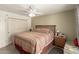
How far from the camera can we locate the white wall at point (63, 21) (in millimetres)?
1341

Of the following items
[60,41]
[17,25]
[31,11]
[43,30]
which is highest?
[31,11]

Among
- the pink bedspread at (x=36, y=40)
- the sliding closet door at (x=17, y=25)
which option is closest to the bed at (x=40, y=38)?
the pink bedspread at (x=36, y=40)

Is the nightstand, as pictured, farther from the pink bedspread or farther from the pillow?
the pillow

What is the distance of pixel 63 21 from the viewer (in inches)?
55.1

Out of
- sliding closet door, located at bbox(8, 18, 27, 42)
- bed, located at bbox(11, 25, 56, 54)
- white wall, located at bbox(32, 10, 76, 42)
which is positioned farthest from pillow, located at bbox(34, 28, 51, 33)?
sliding closet door, located at bbox(8, 18, 27, 42)

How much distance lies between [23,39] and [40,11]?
773 mm

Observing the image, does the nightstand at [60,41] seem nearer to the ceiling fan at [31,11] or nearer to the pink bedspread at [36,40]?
the pink bedspread at [36,40]

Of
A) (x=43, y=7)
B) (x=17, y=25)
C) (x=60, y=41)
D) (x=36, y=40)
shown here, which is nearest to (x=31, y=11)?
(x=43, y=7)

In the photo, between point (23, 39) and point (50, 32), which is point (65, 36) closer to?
point (50, 32)

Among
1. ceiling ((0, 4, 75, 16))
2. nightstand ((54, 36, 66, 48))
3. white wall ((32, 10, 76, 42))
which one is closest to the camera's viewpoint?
ceiling ((0, 4, 75, 16))

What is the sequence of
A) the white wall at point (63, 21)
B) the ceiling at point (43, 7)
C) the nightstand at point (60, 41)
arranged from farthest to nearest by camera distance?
the nightstand at point (60, 41) → the white wall at point (63, 21) → the ceiling at point (43, 7)

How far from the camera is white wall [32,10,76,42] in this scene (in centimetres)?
134

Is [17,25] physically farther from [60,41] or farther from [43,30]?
[60,41]

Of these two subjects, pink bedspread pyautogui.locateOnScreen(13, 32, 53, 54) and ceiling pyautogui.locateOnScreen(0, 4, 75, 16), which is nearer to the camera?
ceiling pyautogui.locateOnScreen(0, 4, 75, 16)
